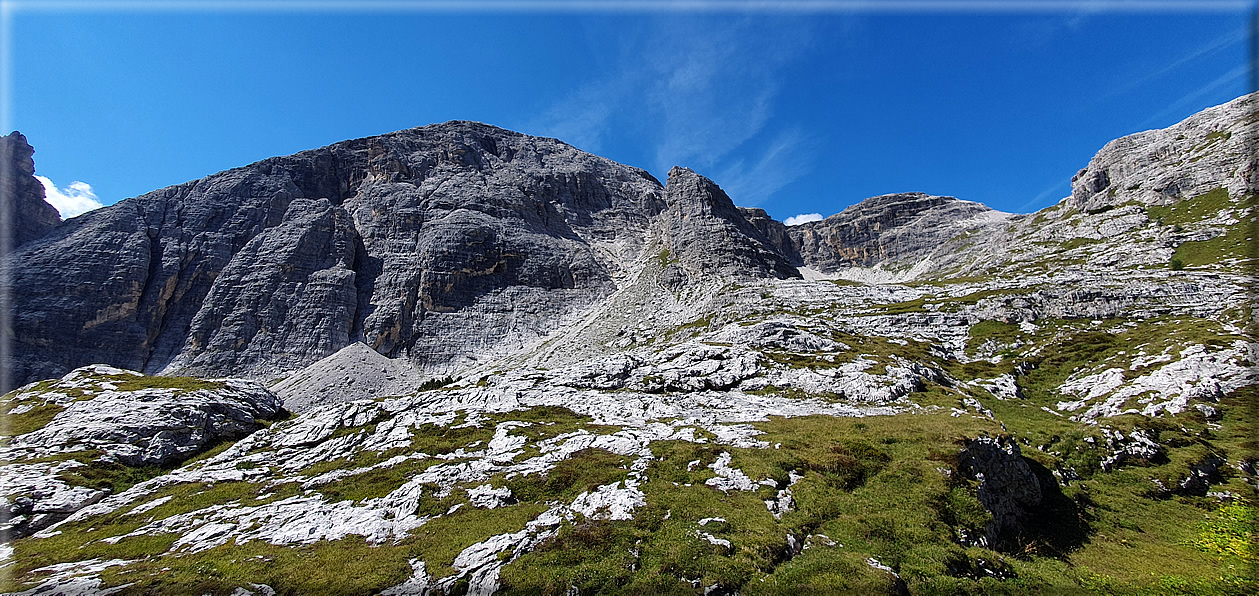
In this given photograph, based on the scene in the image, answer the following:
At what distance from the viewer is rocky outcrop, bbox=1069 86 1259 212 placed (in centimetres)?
11162

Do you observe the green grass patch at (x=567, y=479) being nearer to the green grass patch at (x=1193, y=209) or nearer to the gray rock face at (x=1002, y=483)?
the gray rock face at (x=1002, y=483)

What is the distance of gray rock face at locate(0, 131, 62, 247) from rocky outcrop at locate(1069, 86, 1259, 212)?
1039 ft

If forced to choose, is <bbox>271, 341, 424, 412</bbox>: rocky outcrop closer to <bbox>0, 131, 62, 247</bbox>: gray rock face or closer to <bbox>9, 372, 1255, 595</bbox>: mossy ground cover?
<bbox>9, 372, 1255, 595</bbox>: mossy ground cover

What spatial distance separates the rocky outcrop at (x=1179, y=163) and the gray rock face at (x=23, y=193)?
12467 inches

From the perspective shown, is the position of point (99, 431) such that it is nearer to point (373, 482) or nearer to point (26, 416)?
→ point (26, 416)

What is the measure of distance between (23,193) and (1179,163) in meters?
338

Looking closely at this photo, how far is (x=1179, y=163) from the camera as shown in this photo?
125625 mm

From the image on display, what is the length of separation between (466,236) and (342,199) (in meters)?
61.2

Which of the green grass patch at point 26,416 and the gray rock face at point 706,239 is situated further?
the gray rock face at point 706,239

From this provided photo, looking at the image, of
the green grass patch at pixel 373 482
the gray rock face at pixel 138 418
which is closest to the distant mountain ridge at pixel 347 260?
the gray rock face at pixel 138 418

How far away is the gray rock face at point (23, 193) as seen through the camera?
458ft

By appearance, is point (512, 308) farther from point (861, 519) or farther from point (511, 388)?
point (861, 519)

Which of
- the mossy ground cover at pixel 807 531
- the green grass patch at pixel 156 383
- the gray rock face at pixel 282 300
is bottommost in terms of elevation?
the mossy ground cover at pixel 807 531

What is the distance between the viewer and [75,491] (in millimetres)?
31094
